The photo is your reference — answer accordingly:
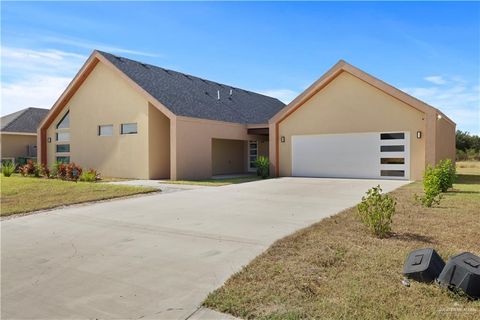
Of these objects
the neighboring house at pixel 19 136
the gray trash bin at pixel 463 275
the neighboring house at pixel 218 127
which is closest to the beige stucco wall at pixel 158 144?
the neighboring house at pixel 218 127

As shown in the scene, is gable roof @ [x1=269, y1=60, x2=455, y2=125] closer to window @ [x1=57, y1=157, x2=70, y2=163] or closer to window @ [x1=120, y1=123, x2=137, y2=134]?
window @ [x1=120, y1=123, x2=137, y2=134]

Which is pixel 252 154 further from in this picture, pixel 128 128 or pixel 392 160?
pixel 392 160

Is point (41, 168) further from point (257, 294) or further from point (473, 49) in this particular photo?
point (473, 49)

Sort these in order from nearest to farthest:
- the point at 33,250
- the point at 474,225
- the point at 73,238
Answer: the point at 33,250, the point at 73,238, the point at 474,225

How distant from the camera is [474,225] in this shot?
6938 millimetres

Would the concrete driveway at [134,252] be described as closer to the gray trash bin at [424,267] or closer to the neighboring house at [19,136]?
the gray trash bin at [424,267]

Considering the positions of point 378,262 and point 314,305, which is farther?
point 378,262

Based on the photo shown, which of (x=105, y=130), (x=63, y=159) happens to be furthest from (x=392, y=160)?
(x=63, y=159)

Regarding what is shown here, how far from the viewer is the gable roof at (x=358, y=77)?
54.0ft

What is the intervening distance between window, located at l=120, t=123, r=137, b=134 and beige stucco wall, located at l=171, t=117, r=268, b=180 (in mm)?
3039

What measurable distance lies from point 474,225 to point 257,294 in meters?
5.41

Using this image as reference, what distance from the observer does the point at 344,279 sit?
4.21 m

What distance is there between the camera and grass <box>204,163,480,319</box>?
135 inches

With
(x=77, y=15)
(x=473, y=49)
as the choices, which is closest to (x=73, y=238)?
(x=77, y=15)
